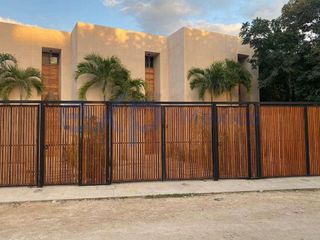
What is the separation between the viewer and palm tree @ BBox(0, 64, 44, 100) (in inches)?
711

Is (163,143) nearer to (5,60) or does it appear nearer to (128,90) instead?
(128,90)

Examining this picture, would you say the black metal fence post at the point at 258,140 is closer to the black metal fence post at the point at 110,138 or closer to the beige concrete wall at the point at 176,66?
the black metal fence post at the point at 110,138

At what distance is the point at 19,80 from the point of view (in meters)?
18.3

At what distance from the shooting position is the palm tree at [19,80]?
59.3 feet

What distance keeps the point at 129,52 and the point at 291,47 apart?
9.98m

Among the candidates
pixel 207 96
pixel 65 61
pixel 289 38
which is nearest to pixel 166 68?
pixel 207 96

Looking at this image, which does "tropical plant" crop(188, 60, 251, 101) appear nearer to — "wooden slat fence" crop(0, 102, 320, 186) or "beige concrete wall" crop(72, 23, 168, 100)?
"beige concrete wall" crop(72, 23, 168, 100)

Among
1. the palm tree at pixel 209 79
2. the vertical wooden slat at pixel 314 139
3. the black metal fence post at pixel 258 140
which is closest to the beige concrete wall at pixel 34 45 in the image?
the palm tree at pixel 209 79

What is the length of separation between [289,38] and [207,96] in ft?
20.0

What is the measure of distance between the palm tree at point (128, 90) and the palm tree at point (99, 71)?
351 millimetres

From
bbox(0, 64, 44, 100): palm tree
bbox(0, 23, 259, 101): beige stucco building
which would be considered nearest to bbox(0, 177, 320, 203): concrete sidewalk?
bbox(0, 64, 44, 100): palm tree

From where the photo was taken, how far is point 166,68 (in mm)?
22500

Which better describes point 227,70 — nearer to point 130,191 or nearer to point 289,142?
point 289,142

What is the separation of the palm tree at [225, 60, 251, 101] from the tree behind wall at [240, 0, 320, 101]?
0.91m
